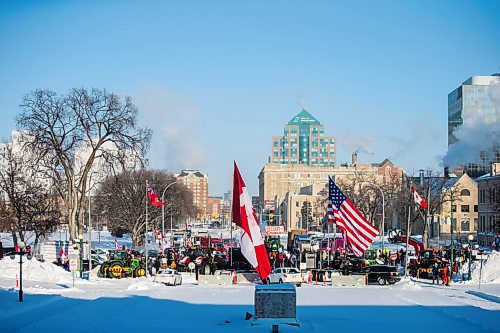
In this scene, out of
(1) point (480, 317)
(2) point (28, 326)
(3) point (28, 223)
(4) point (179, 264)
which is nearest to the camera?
(2) point (28, 326)

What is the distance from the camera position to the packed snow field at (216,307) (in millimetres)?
22922

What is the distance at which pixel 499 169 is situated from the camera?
106m

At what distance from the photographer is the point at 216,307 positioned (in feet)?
95.3

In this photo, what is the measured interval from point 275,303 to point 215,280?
809 inches

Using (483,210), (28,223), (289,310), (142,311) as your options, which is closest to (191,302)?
(142,311)

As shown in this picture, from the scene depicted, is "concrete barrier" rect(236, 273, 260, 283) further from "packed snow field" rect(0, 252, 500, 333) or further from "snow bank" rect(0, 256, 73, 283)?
"snow bank" rect(0, 256, 73, 283)

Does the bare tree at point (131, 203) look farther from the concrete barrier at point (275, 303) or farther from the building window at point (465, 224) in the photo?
the concrete barrier at point (275, 303)

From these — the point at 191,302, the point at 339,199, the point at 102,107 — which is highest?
the point at 102,107

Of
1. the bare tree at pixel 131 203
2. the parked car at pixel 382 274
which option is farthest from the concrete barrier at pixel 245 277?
the bare tree at pixel 131 203

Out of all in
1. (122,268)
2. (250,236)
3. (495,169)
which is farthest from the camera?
(495,169)

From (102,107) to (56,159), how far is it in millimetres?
4749

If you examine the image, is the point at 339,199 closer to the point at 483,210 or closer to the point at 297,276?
the point at 297,276

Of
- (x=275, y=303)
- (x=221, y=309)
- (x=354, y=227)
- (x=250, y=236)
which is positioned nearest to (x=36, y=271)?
(x=354, y=227)

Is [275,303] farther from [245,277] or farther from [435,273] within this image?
[435,273]
